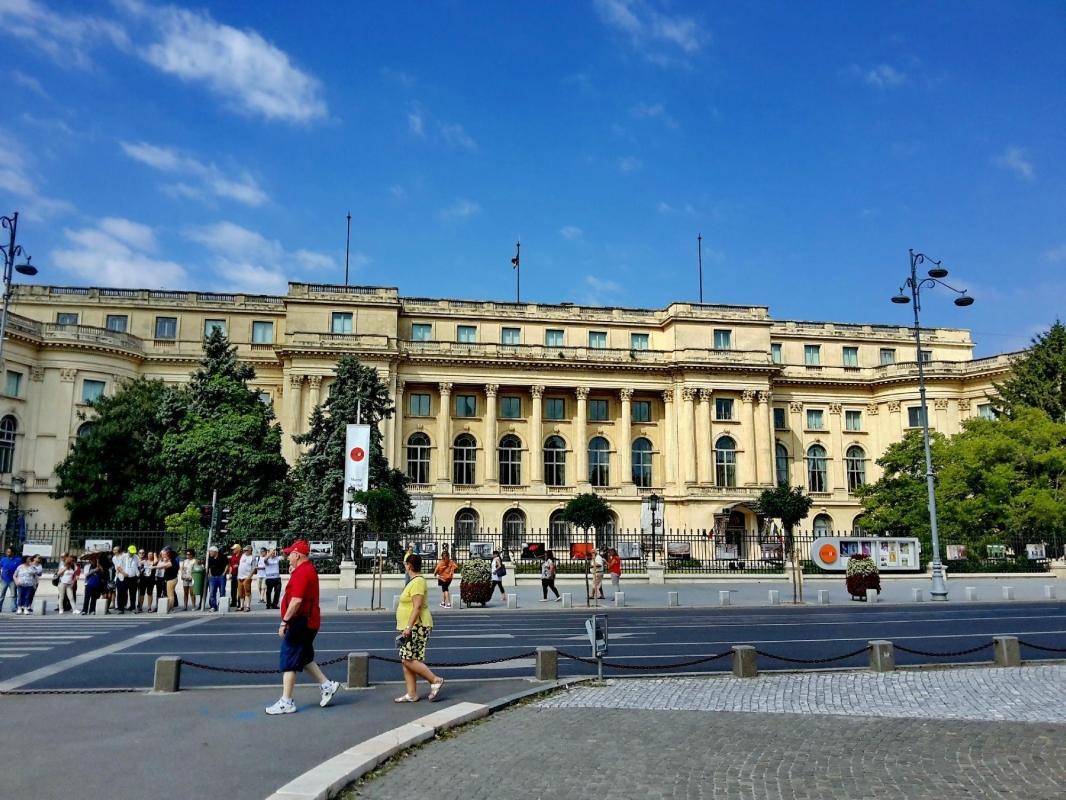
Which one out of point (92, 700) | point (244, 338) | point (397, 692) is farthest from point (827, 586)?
point (244, 338)

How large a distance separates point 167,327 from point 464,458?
2311 cm

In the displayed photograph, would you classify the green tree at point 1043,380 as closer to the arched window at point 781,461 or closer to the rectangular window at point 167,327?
the arched window at point 781,461

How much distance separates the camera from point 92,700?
10297 millimetres

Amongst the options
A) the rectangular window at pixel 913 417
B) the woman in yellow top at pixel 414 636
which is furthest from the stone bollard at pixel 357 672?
the rectangular window at pixel 913 417

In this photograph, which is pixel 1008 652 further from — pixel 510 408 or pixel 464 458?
pixel 510 408

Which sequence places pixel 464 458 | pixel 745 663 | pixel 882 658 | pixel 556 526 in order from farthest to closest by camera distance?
pixel 464 458, pixel 556 526, pixel 882 658, pixel 745 663

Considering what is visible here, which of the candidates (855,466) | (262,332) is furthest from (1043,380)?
(262,332)

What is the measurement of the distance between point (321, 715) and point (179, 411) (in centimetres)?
3785

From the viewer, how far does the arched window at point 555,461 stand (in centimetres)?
6053

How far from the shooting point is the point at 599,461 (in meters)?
61.2

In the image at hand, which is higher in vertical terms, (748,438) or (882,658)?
(748,438)

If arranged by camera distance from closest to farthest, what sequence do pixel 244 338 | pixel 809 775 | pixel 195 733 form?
pixel 809 775 → pixel 195 733 → pixel 244 338

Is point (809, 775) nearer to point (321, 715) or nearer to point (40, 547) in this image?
point (321, 715)

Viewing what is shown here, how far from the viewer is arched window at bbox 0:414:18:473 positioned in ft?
164
